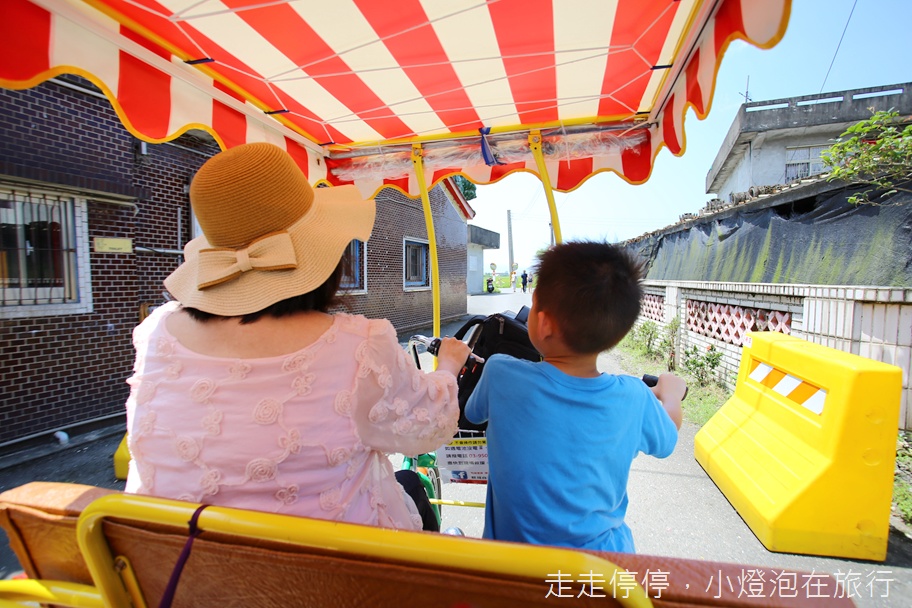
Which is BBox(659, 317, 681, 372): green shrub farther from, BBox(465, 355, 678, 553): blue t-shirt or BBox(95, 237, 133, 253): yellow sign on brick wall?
BBox(95, 237, 133, 253): yellow sign on brick wall

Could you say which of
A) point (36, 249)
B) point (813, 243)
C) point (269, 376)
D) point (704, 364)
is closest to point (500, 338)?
point (269, 376)

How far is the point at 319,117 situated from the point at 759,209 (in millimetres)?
4657

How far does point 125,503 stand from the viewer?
2.36 feet

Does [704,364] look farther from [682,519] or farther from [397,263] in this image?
[397,263]

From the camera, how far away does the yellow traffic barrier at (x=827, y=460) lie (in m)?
2.14

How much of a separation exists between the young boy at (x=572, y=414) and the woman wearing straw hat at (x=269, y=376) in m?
0.21

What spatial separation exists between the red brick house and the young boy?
323 centimetres

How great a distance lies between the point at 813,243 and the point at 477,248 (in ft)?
67.5

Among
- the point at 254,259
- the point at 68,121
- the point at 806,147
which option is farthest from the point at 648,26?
the point at 806,147

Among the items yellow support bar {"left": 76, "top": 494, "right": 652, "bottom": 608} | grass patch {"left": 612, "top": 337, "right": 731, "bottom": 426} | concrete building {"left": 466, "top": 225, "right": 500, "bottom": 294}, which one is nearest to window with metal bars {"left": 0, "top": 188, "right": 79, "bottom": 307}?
yellow support bar {"left": 76, "top": 494, "right": 652, "bottom": 608}

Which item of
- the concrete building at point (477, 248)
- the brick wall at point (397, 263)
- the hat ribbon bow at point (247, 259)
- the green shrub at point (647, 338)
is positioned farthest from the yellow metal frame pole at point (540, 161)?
the concrete building at point (477, 248)

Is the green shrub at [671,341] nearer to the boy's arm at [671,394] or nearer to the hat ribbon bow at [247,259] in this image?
the boy's arm at [671,394]

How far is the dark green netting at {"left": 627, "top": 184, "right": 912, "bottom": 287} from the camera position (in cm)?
310

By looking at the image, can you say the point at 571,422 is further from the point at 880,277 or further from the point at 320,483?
the point at 880,277
